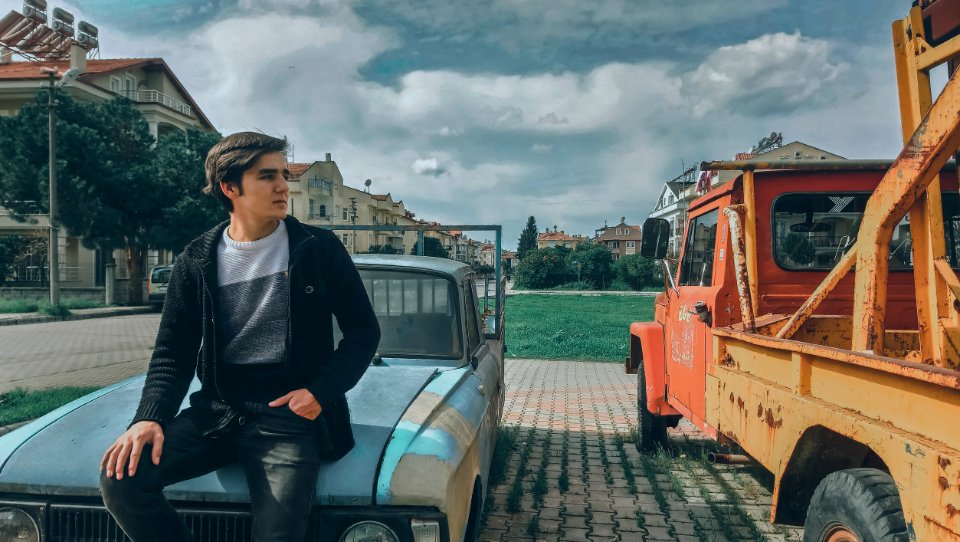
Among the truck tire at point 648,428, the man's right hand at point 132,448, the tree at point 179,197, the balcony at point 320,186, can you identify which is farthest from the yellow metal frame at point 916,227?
the balcony at point 320,186

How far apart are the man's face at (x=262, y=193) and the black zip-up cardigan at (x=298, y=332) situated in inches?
3.8

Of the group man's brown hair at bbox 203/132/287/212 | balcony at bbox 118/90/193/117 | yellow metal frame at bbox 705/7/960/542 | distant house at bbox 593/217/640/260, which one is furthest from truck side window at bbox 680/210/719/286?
distant house at bbox 593/217/640/260

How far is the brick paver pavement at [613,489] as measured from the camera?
420 cm

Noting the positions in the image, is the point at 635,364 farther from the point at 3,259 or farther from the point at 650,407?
the point at 3,259

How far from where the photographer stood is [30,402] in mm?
7332

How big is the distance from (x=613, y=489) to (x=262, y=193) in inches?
150

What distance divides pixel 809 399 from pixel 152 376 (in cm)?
239

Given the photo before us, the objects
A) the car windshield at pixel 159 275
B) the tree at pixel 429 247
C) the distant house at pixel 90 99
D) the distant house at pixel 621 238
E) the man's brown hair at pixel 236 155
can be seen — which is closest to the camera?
the man's brown hair at pixel 236 155

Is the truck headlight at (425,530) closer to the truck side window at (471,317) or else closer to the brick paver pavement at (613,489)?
the truck side window at (471,317)

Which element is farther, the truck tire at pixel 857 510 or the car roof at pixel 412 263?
the car roof at pixel 412 263

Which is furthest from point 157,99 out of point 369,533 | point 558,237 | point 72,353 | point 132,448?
point 558,237

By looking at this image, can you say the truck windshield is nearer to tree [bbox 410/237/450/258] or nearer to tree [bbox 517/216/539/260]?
tree [bbox 410/237/450/258]

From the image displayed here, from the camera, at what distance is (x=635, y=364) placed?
6297mm

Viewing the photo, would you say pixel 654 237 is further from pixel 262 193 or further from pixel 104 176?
pixel 104 176
